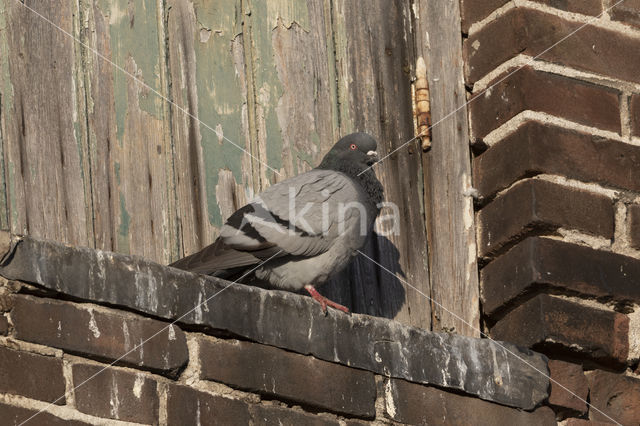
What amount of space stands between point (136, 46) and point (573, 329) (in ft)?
5.58

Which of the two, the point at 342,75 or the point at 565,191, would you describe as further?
the point at 342,75

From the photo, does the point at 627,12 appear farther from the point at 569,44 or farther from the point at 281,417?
the point at 281,417

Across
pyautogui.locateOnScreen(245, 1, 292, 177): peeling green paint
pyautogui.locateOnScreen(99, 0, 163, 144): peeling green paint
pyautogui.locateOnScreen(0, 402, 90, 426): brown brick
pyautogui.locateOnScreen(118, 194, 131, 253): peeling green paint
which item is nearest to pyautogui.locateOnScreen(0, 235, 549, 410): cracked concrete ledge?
pyautogui.locateOnScreen(0, 402, 90, 426): brown brick

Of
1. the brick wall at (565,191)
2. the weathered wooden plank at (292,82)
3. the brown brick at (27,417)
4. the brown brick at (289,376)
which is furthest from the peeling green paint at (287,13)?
the brown brick at (27,417)

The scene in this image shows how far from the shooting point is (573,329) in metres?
3.33

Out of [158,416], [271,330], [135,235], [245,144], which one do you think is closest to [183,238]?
[135,235]

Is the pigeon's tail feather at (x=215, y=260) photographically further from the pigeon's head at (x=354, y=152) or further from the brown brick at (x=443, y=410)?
the brown brick at (x=443, y=410)

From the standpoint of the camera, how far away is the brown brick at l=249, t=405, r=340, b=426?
2.92 m

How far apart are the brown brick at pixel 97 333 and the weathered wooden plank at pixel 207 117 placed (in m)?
0.92

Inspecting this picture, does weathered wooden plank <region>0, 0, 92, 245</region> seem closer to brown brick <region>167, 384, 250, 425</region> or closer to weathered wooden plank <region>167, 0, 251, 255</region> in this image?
weathered wooden plank <region>167, 0, 251, 255</region>

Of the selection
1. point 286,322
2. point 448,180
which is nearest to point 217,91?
point 448,180

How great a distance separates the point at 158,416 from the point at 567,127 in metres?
1.55

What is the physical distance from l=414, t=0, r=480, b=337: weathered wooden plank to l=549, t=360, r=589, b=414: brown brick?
1.22 ft

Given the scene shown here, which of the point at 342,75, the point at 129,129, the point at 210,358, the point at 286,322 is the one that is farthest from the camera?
the point at 342,75
